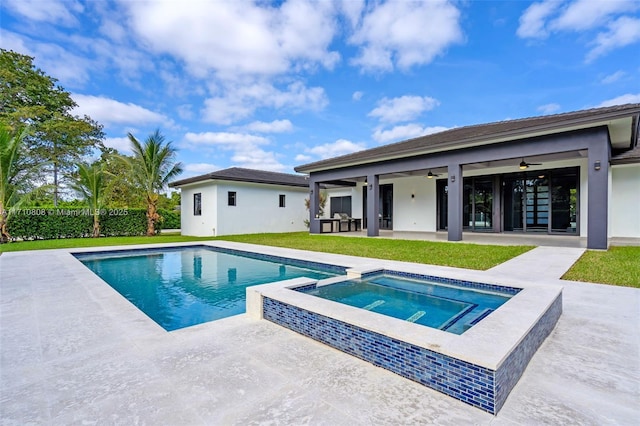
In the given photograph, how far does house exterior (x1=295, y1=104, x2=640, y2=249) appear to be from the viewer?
29.2 ft

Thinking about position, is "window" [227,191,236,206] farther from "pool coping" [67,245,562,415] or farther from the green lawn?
"pool coping" [67,245,562,415]

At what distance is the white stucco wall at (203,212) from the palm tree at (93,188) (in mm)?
4671

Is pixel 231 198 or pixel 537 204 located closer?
pixel 537 204

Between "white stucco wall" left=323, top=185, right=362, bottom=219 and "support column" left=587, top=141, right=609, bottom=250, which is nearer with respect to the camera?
"support column" left=587, top=141, right=609, bottom=250

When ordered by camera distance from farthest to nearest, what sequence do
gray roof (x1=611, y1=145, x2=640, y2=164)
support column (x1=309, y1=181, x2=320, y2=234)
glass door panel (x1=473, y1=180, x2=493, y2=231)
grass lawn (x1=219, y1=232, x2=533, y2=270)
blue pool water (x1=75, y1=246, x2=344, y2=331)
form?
1. support column (x1=309, y1=181, x2=320, y2=234)
2. glass door panel (x1=473, y1=180, x2=493, y2=231)
3. gray roof (x1=611, y1=145, x2=640, y2=164)
4. grass lawn (x1=219, y1=232, x2=533, y2=270)
5. blue pool water (x1=75, y1=246, x2=344, y2=331)

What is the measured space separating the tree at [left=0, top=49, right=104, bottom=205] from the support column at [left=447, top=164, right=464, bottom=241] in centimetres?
2211

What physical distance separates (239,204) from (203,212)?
7.07ft

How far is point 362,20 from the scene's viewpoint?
43.7 ft

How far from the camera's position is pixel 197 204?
19.2m

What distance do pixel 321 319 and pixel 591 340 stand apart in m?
2.84

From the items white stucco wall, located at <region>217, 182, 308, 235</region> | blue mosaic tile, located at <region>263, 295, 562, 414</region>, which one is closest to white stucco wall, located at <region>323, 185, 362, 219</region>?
white stucco wall, located at <region>217, 182, 308, 235</region>

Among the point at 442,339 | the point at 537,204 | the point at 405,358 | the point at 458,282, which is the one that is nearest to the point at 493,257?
the point at 458,282

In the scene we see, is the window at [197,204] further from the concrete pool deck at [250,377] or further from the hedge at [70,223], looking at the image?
the concrete pool deck at [250,377]

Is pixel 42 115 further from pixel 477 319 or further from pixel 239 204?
pixel 477 319
